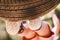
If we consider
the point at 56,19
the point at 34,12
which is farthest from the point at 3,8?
the point at 56,19

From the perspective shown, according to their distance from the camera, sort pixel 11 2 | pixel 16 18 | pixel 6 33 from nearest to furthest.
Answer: pixel 11 2
pixel 16 18
pixel 6 33

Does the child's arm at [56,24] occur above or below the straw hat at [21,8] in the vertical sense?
below

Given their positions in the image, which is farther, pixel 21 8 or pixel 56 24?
pixel 56 24

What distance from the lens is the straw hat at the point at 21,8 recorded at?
27.1 inches

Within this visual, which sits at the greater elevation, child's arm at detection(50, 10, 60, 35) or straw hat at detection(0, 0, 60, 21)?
straw hat at detection(0, 0, 60, 21)

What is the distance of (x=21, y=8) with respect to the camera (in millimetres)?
716

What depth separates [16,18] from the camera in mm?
781

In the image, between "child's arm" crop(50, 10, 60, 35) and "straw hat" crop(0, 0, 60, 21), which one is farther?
"child's arm" crop(50, 10, 60, 35)

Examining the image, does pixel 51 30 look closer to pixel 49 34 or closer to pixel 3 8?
pixel 49 34

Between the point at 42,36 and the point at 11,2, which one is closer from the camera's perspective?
the point at 11,2

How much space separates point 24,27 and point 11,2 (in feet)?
1.44

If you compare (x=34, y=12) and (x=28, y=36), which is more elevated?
(x=34, y=12)

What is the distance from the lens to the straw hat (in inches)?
27.1

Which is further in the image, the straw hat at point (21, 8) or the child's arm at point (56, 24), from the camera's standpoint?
the child's arm at point (56, 24)
